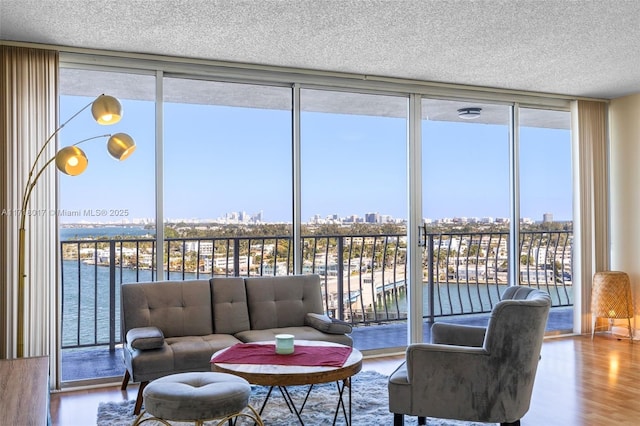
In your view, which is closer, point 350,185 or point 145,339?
point 145,339

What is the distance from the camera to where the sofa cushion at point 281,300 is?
478 cm

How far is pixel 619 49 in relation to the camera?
4809mm

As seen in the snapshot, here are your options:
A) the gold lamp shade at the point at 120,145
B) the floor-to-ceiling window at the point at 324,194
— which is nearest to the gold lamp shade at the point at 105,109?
the gold lamp shade at the point at 120,145

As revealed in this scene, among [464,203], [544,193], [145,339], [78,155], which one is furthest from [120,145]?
[544,193]

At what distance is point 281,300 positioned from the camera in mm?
4879

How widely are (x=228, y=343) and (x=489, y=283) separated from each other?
4.02 meters

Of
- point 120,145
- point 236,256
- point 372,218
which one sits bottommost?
point 236,256

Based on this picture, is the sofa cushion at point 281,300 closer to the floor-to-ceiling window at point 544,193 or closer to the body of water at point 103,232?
the body of water at point 103,232

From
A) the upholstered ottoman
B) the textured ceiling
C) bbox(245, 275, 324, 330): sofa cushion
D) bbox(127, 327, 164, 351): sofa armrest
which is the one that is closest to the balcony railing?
bbox(245, 275, 324, 330): sofa cushion

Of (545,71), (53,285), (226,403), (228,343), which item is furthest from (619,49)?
(53,285)

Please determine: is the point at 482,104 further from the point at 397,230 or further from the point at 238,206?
the point at 238,206

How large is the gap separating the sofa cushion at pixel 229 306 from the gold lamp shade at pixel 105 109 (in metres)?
1.62

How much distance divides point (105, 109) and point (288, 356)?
73.9 inches

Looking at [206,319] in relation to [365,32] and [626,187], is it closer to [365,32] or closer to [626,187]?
[365,32]
